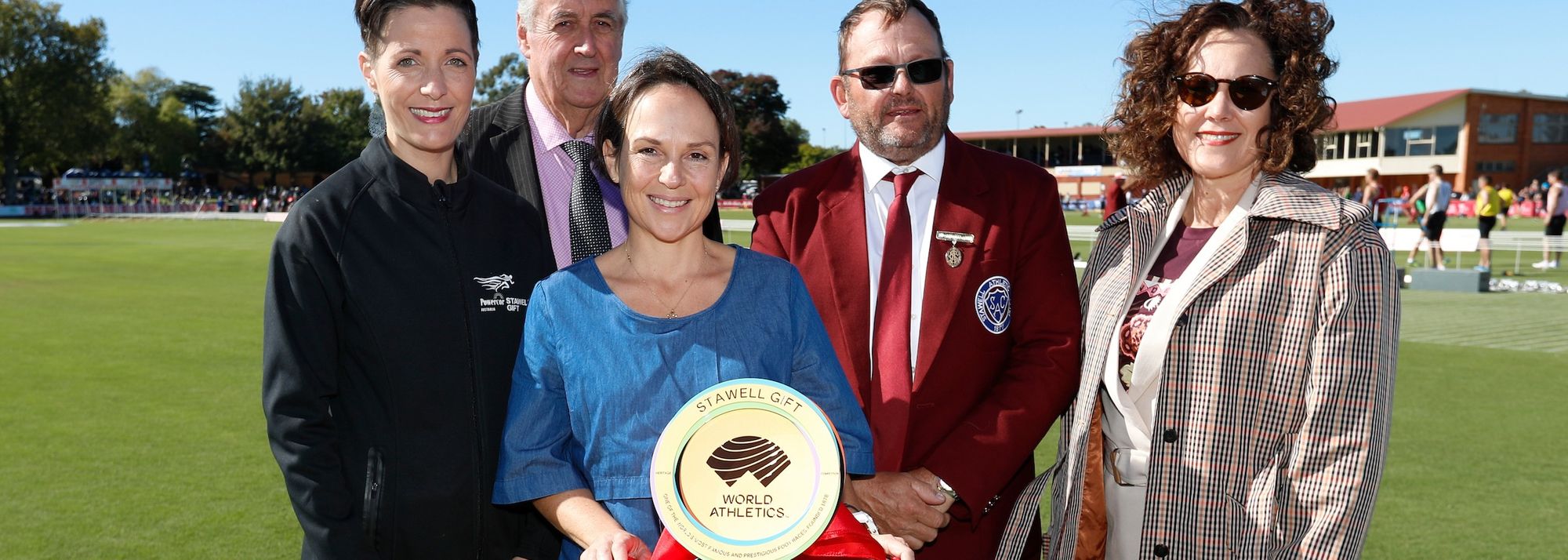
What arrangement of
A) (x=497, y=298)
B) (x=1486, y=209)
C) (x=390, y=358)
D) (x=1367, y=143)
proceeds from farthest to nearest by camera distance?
(x=1367, y=143) → (x=1486, y=209) → (x=497, y=298) → (x=390, y=358)

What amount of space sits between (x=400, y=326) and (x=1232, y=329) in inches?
79.8

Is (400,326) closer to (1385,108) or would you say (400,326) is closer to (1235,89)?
(1235,89)

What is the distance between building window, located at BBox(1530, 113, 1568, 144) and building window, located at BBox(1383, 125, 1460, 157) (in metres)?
4.89

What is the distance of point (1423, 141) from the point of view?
63094 millimetres

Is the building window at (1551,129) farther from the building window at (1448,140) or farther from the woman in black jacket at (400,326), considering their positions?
the woman in black jacket at (400,326)

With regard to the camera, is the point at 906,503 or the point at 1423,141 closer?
the point at 906,503

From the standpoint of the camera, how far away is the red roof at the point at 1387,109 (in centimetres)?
6225

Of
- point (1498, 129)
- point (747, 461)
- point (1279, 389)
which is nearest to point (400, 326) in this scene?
point (747, 461)

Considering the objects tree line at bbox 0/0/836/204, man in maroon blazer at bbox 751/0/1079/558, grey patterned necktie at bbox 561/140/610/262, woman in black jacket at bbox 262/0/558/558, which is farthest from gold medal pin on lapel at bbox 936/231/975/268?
tree line at bbox 0/0/836/204

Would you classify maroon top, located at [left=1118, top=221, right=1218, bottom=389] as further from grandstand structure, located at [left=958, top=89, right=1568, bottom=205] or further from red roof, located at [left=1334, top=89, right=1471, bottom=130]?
red roof, located at [left=1334, top=89, right=1471, bottom=130]

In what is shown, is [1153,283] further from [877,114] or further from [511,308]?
[511,308]

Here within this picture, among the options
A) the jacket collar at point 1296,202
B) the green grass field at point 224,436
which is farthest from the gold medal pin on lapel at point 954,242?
the green grass field at point 224,436

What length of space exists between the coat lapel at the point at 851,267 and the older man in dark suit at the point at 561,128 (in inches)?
15.7

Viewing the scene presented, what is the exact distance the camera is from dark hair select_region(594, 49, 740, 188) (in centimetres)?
220
